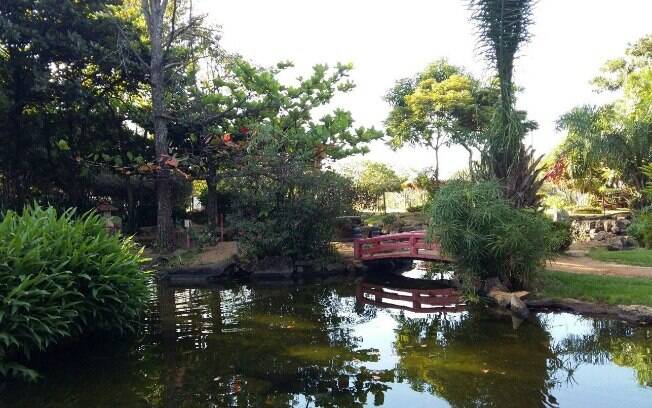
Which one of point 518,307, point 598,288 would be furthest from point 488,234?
point 598,288

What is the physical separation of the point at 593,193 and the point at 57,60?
19.9m

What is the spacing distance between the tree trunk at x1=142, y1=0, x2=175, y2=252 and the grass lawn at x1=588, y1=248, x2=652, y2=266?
37.4 ft

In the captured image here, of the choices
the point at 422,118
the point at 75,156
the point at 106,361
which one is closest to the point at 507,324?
the point at 106,361

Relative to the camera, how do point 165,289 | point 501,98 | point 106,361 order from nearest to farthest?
1. point 106,361
2. point 501,98
3. point 165,289

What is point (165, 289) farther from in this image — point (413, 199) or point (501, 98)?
point (413, 199)

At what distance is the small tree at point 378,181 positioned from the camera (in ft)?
77.5

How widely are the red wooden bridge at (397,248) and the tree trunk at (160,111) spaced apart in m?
5.67

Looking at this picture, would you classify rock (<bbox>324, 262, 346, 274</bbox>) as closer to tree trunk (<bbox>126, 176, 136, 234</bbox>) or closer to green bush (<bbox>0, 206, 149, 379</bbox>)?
green bush (<bbox>0, 206, 149, 379</bbox>)

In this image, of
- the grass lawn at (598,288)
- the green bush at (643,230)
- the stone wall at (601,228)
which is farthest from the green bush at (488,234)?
the stone wall at (601,228)

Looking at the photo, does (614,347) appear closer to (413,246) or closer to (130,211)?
(413,246)

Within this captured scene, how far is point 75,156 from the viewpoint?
14.6 metres

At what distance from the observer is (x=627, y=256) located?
11.6 m

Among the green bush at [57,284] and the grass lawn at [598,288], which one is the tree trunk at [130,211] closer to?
the green bush at [57,284]

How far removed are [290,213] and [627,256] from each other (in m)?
8.08
